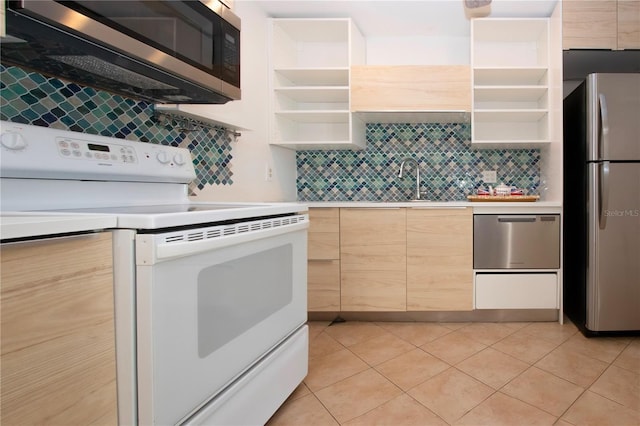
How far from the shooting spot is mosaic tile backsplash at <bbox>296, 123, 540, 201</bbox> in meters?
2.75

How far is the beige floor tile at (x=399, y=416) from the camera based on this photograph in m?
1.31

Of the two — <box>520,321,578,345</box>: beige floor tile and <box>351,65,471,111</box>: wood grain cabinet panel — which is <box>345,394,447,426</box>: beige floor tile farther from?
<box>351,65,471,111</box>: wood grain cabinet panel

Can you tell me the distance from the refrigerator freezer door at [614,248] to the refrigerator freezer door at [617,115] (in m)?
0.08

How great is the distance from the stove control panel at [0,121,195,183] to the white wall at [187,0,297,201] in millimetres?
426

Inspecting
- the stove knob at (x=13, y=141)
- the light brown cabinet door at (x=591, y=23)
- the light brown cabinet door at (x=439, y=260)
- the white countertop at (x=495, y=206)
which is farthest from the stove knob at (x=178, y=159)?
the light brown cabinet door at (x=591, y=23)

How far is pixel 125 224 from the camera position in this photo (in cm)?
79

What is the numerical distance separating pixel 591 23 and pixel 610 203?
1184mm

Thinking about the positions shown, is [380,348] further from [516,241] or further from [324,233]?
[516,241]

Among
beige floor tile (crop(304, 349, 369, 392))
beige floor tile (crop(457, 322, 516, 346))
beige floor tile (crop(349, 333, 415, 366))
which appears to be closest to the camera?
beige floor tile (crop(304, 349, 369, 392))

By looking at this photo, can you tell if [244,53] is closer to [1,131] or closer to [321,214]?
[321,214]

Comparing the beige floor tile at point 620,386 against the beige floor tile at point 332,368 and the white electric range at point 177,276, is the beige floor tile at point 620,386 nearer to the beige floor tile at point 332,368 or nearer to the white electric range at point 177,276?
the beige floor tile at point 332,368

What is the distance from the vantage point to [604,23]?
2230 millimetres

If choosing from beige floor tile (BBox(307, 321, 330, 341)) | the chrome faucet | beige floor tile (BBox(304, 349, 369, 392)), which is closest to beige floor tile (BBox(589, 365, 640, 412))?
beige floor tile (BBox(304, 349, 369, 392))

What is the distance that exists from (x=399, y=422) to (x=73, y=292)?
→ 1190 mm
